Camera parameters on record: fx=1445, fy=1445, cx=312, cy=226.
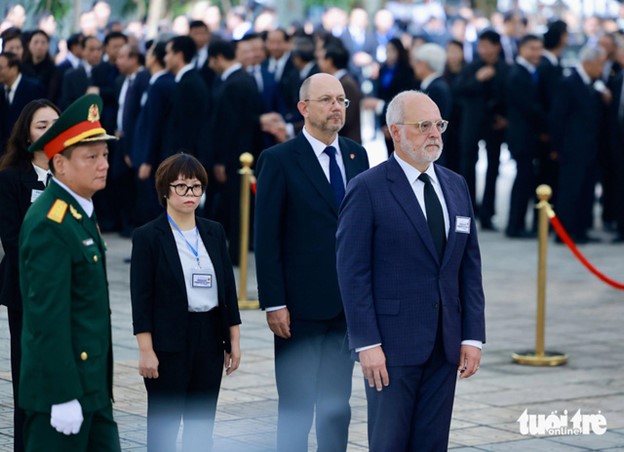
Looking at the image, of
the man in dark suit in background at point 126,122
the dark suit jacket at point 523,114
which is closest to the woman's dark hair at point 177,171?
the man in dark suit in background at point 126,122

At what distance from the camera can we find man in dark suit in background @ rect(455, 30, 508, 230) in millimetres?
17703

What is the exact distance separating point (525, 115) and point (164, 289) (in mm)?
11096

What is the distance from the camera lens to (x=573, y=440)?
26.2 ft

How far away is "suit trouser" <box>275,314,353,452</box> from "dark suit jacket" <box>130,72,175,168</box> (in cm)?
768

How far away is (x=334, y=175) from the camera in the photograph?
707 centimetres

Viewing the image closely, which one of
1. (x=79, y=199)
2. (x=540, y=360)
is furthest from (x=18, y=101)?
(x=79, y=199)

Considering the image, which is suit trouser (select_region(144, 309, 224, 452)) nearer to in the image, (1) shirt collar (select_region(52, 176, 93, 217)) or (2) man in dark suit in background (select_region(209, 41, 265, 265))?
(1) shirt collar (select_region(52, 176, 93, 217))

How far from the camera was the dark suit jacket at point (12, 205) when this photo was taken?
6598 mm

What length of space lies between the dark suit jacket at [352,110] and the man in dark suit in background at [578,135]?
2.88 metres

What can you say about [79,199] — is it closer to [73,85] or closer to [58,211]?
[58,211]

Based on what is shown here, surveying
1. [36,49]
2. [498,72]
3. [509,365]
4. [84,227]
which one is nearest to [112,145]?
[36,49]

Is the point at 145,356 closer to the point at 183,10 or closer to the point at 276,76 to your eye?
the point at 276,76

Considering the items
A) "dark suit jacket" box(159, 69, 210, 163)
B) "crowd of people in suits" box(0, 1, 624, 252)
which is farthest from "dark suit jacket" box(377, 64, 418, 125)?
"dark suit jacket" box(159, 69, 210, 163)

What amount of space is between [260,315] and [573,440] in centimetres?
452
